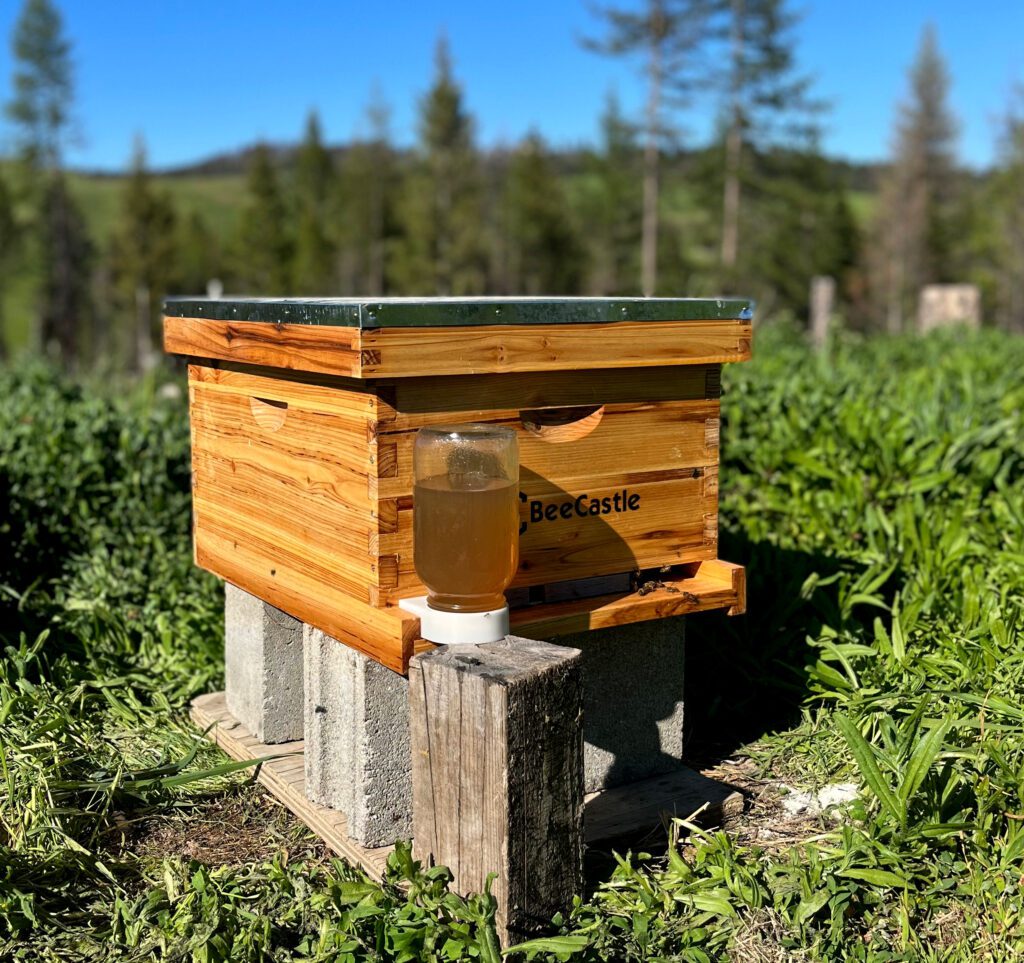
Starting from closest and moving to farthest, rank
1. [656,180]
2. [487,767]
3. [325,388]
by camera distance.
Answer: [487,767] → [325,388] → [656,180]

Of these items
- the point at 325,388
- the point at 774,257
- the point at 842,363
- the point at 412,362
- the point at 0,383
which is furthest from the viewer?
the point at 774,257

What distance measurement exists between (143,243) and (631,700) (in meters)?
57.8

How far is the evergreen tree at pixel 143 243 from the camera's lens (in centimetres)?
5625

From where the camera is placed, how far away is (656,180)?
120ft

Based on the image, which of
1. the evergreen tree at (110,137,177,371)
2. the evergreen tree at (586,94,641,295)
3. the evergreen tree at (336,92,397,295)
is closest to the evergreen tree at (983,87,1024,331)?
the evergreen tree at (586,94,641,295)

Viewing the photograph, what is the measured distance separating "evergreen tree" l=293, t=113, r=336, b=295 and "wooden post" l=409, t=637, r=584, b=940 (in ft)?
194

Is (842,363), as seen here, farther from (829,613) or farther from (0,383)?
(0,383)

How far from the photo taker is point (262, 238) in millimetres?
61031

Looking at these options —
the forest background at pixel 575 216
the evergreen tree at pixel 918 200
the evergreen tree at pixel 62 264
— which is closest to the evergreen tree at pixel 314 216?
the forest background at pixel 575 216

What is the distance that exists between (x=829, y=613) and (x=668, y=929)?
179 cm

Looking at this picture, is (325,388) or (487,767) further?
(325,388)

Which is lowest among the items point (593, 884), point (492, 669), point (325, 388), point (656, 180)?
point (593, 884)

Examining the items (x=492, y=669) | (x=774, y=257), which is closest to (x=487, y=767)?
(x=492, y=669)

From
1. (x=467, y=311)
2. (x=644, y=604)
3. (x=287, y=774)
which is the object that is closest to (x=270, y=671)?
(x=287, y=774)
